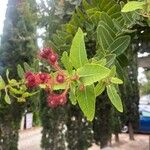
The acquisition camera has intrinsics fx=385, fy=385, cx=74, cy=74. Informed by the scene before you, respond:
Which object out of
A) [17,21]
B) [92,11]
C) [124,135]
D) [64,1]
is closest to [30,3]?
[17,21]

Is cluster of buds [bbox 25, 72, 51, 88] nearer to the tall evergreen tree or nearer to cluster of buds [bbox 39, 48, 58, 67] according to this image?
cluster of buds [bbox 39, 48, 58, 67]

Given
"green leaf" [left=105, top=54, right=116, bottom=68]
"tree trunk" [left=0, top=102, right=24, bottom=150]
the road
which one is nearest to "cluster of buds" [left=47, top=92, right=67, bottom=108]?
"green leaf" [left=105, top=54, right=116, bottom=68]

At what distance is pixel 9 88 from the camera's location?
0.75 metres

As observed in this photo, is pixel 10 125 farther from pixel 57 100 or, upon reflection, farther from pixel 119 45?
pixel 57 100

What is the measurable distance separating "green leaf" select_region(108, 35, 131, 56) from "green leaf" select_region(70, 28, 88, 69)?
18 cm

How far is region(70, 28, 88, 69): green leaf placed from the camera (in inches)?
20.6

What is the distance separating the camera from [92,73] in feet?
1.63

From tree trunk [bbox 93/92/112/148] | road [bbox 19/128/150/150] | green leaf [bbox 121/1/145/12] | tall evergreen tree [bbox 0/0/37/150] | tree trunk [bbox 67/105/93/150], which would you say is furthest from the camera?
road [bbox 19/128/150/150]

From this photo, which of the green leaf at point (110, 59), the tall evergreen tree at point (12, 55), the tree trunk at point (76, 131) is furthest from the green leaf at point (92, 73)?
the tree trunk at point (76, 131)

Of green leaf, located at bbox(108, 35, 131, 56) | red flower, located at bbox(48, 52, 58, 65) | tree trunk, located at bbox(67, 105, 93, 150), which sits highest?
green leaf, located at bbox(108, 35, 131, 56)

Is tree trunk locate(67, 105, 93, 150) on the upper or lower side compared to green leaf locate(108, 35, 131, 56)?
lower

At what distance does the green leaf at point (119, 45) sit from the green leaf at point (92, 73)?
0.64 ft

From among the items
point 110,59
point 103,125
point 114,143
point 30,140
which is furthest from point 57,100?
point 30,140

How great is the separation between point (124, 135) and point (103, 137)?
3.52 meters
